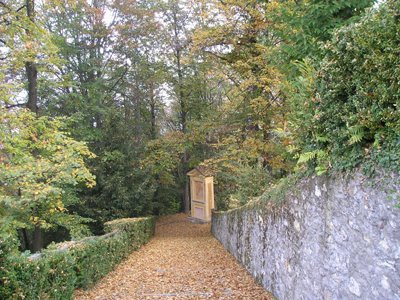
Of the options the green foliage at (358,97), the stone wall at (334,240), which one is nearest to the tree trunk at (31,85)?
the stone wall at (334,240)

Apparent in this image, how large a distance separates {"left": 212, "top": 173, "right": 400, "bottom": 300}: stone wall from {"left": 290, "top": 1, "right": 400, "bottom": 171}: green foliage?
0.75 feet

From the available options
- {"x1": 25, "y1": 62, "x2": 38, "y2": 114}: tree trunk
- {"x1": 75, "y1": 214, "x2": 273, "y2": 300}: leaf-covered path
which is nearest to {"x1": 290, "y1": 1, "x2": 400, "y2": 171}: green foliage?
{"x1": 75, "y1": 214, "x2": 273, "y2": 300}: leaf-covered path

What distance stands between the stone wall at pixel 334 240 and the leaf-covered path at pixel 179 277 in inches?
31.0

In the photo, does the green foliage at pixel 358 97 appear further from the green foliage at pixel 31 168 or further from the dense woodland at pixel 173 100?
the green foliage at pixel 31 168

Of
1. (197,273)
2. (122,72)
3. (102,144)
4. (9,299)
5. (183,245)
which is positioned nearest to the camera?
(9,299)

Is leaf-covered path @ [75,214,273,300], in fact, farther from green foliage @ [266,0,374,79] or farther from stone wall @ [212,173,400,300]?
green foliage @ [266,0,374,79]

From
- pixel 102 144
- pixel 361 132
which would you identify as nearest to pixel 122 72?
pixel 102 144

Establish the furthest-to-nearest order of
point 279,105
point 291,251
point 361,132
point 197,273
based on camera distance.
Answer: point 279,105
point 197,273
point 291,251
point 361,132

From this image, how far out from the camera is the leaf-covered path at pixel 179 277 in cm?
545

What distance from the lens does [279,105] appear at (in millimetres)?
10547

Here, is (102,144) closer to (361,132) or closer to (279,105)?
(279,105)

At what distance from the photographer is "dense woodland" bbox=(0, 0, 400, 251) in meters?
2.67

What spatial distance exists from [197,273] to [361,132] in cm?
559

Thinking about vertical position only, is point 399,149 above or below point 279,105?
below
